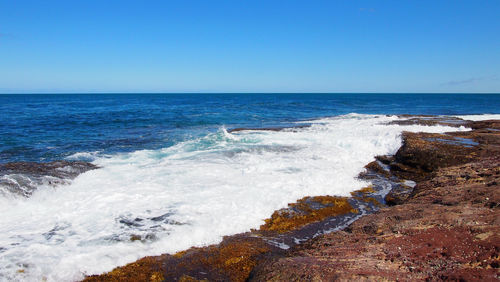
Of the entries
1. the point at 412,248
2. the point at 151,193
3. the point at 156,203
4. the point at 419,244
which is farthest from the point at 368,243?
the point at 151,193

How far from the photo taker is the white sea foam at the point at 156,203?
5.79 m

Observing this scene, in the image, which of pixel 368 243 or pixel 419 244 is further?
pixel 368 243

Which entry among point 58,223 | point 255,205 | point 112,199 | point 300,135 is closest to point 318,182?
point 255,205

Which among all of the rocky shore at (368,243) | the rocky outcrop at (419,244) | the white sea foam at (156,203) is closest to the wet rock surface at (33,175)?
the white sea foam at (156,203)

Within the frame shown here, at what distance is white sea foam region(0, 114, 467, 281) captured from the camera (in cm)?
579

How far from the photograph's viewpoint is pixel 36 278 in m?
5.07

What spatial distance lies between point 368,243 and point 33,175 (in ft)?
36.7

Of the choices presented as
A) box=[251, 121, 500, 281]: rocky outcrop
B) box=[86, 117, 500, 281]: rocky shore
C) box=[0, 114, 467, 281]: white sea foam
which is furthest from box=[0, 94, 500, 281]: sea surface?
box=[251, 121, 500, 281]: rocky outcrop

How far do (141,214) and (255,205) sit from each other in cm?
316

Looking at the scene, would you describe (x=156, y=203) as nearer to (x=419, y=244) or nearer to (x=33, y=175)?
(x=33, y=175)

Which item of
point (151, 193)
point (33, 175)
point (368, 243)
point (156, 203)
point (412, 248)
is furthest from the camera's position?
point (33, 175)

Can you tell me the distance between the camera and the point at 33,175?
1007 cm

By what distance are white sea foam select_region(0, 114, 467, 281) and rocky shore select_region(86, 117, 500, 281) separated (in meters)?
0.55

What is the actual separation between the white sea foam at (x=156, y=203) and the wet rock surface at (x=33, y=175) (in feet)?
A: 1.54
